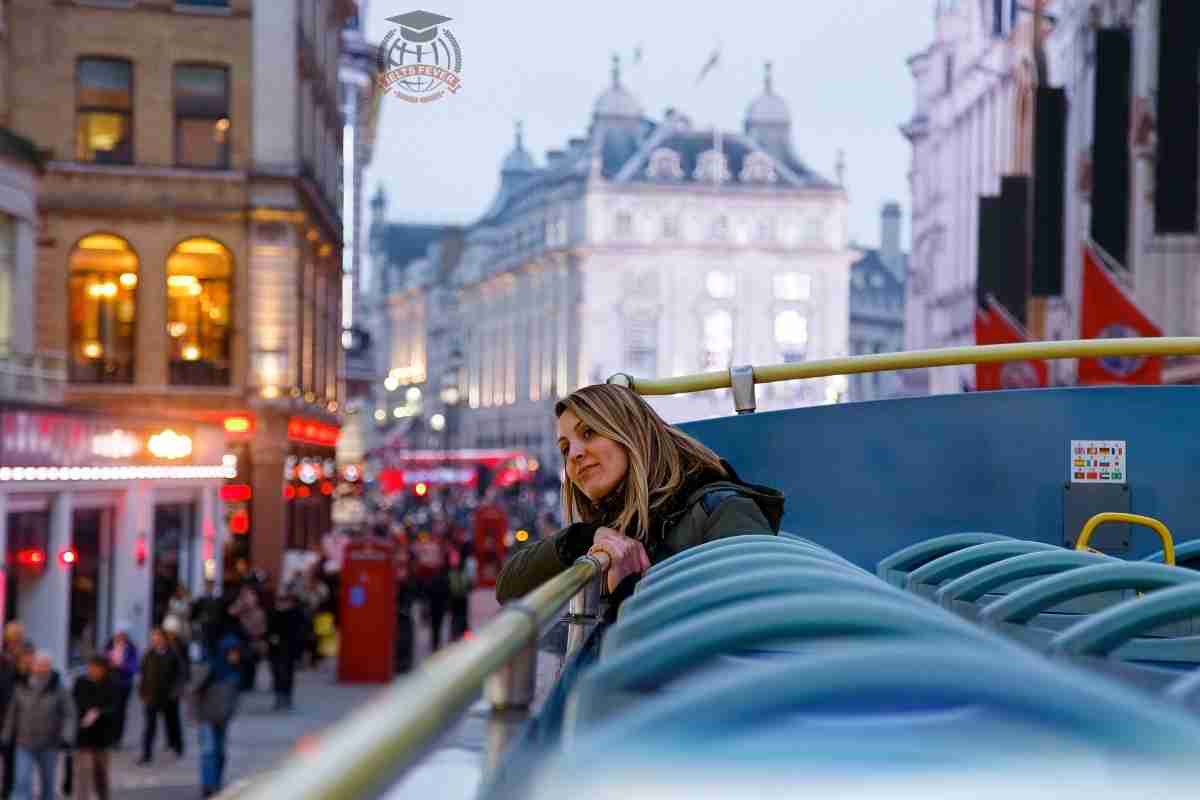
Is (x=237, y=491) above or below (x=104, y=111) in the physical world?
below

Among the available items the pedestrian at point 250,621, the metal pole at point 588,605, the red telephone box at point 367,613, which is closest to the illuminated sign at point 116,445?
the pedestrian at point 250,621

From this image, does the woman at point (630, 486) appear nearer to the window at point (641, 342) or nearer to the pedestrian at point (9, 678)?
the pedestrian at point (9, 678)

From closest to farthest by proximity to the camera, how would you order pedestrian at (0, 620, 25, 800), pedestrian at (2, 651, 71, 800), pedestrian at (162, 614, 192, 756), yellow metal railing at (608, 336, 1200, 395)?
yellow metal railing at (608, 336, 1200, 395) → pedestrian at (2, 651, 71, 800) → pedestrian at (0, 620, 25, 800) → pedestrian at (162, 614, 192, 756)

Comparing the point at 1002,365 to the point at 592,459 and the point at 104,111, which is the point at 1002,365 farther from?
the point at 592,459

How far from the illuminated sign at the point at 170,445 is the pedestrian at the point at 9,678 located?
10.8m

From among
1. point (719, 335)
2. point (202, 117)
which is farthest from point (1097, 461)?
point (719, 335)

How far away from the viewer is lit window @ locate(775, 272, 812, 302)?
135m

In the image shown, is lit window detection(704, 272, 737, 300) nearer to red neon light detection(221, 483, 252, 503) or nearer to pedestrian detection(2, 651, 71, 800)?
red neon light detection(221, 483, 252, 503)

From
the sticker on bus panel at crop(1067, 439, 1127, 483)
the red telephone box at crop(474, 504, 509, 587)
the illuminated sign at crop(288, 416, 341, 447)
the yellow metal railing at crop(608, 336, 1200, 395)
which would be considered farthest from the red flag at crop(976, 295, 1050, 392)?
the sticker on bus panel at crop(1067, 439, 1127, 483)

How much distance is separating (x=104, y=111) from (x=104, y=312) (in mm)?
4099

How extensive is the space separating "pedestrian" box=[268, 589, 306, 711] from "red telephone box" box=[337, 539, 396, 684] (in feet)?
8.73

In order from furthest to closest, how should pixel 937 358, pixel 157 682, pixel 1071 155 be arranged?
pixel 1071 155 < pixel 157 682 < pixel 937 358

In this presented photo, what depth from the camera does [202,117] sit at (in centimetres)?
4434

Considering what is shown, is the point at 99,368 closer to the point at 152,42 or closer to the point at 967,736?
the point at 152,42
